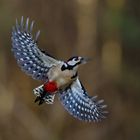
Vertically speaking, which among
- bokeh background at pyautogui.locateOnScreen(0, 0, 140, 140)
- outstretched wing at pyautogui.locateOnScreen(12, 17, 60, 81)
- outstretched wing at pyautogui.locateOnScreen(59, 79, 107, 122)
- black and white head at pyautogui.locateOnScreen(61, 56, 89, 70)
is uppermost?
bokeh background at pyautogui.locateOnScreen(0, 0, 140, 140)

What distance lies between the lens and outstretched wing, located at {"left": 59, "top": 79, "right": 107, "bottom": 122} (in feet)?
6.75

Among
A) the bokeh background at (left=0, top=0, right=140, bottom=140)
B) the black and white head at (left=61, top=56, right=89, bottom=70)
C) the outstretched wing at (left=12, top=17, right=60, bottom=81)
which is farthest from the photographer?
the bokeh background at (left=0, top=0, right=140, bottom=140)

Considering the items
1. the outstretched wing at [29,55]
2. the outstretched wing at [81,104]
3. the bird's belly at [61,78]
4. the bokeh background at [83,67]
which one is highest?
the bokeh background at [83,67]

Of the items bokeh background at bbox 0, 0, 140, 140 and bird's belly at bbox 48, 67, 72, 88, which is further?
bokeh background at bbox 0, 0, 140, 140

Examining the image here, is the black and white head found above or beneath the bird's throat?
above

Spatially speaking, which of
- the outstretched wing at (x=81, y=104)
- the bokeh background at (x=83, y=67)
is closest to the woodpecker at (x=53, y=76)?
the outstretched wing at (x=81, y=104)

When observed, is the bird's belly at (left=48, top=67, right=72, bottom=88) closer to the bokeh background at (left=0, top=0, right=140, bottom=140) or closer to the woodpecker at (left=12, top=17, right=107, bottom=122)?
the woodpecker at (left=12, top=17, right=107, bottom=122)

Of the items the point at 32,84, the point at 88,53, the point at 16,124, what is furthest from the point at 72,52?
the point at 16,124

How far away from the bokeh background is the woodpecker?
406 cm

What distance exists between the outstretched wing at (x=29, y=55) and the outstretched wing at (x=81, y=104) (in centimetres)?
10

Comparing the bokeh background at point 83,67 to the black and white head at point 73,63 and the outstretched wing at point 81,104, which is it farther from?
the black and white head at point 73,63

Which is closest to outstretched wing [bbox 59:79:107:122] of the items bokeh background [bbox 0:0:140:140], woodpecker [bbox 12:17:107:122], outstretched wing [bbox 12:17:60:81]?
woodpecker [bbox 12:17:107:122]

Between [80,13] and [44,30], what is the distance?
483 millimetres

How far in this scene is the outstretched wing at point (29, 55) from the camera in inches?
80.4
